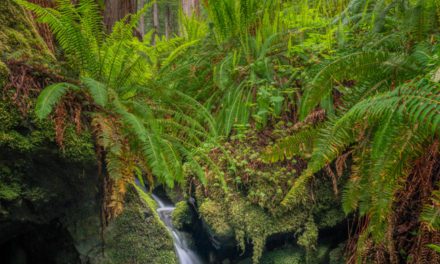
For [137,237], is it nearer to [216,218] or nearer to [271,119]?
[216,218]

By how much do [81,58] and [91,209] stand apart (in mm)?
1091

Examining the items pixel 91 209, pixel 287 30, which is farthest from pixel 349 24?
pixel 91 209

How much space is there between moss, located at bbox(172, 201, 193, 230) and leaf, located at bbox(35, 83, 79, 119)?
2.05 meters

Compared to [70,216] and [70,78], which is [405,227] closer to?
[70,216]

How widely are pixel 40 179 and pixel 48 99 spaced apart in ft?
1.74

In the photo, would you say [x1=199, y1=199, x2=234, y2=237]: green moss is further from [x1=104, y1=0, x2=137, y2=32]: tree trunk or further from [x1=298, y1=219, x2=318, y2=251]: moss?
[x1=104, y1=0, x2=137, y2=32]: tree trunk

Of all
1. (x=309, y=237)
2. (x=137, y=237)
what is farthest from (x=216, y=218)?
(x=309, y=237)

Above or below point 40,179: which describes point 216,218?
below

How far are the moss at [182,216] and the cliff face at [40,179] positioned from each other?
935 mm

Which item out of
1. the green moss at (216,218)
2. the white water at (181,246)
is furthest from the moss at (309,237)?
the white water at (181,246)

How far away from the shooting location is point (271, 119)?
3.47 m

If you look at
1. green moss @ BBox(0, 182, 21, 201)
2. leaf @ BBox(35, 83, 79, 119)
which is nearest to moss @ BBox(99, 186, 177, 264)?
green moss @ BBox(0, 182, 21, 201)

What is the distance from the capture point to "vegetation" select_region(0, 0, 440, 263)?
78.1 inches

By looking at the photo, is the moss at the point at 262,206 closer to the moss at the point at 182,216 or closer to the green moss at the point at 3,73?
the moss at the point at 182,216
